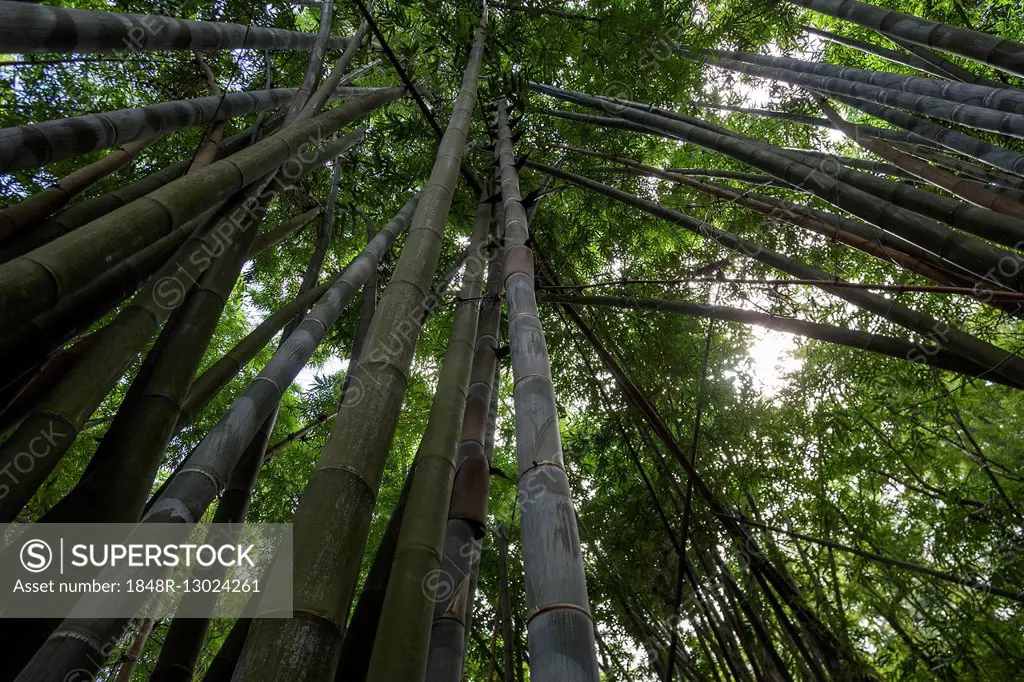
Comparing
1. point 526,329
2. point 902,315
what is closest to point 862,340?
point 902,315

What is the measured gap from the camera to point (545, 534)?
1088 millimetres

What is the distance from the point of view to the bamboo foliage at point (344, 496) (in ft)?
3.06

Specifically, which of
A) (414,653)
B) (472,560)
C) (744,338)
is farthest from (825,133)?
(414,653)

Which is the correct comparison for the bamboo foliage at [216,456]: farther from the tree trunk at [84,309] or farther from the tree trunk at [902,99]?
the tree trunk at [902,99]

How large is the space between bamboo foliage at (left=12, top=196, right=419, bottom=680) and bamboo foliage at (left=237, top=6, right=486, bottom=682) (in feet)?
1.95

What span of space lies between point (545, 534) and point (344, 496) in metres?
0.42

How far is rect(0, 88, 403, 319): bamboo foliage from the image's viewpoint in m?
1.18

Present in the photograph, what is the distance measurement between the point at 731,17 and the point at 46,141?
4280 mm

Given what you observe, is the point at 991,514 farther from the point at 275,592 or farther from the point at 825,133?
the point at 275,592

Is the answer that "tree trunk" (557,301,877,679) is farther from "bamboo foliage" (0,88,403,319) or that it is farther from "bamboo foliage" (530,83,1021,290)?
"bamboo foliage" (0,88,403,319)

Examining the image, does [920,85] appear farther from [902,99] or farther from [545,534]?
[545,534]

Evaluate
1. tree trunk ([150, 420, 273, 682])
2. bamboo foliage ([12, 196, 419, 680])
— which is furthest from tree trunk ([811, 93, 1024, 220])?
tree trunk ([150, 420, 273, 682])

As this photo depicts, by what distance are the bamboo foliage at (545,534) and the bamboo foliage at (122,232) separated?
1029mm

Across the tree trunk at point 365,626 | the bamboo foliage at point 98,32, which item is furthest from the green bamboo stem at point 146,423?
the bamboo foliage at point 98,32
